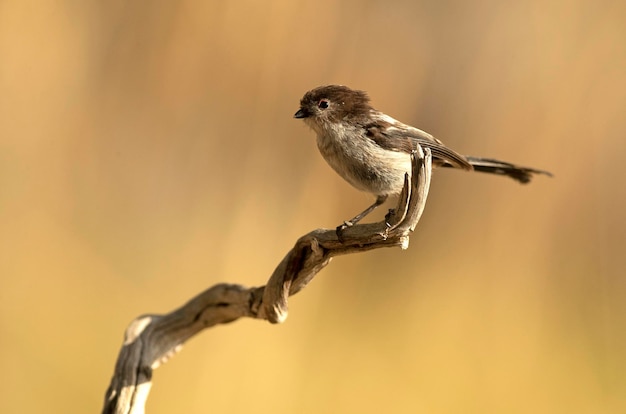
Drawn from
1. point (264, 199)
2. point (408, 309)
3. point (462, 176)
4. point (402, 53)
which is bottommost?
point (408, 309)

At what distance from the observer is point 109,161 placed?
282 centimetres

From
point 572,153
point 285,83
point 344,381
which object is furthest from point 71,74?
point 572,153

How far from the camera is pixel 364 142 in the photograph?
1.70m

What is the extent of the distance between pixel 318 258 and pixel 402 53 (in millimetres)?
1366

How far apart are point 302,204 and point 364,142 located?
3.69 ft

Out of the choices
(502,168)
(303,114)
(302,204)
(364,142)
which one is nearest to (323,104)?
(303,114)

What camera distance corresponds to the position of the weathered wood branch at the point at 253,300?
137 centimetres

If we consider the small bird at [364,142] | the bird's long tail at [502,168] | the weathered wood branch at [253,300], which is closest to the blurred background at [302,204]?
the bird's long tail at [502,168]

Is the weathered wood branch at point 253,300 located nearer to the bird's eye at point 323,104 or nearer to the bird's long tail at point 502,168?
the bird's eye at point 323,104

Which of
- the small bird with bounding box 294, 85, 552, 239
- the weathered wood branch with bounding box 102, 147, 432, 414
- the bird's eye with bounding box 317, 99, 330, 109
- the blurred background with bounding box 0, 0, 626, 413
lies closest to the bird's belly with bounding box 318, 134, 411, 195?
the small bird with bounding box 294, 85, 552, 239

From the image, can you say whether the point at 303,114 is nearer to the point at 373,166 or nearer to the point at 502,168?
the point at 373,166

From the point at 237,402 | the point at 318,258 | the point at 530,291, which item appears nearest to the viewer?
the point at 318,258

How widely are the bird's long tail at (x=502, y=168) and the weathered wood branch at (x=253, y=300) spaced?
0.55 metres

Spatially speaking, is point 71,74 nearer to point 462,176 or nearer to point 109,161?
point 109,161
